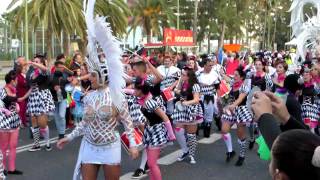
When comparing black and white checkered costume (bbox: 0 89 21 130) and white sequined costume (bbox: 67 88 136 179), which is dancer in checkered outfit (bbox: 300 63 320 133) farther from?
white sequined costume (bbox: 67 88 136 179)

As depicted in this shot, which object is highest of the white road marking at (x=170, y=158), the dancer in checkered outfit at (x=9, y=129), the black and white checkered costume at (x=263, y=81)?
the black and white checkered costume at (x=263, y=81)

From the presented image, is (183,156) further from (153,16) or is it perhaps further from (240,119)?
(153,16)

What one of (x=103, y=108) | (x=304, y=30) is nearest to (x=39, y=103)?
(x=103, y=108)

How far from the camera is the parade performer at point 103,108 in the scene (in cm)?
476

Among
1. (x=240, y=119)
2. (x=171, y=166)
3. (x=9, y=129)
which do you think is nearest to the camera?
(x=9, y=129)

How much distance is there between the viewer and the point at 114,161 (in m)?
4.83

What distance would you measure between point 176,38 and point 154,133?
17.7 meters

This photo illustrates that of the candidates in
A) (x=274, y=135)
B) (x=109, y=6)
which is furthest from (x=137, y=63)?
(x=109, y=6)

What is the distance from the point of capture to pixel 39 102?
9453mm

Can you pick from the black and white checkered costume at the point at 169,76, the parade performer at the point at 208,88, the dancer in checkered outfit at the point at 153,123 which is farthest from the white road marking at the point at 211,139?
the dancer in checkered outfit at the point at 153,123

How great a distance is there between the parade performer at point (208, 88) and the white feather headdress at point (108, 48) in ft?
20.4

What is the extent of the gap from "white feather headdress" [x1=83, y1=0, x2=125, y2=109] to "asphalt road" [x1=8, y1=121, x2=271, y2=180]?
290 cm

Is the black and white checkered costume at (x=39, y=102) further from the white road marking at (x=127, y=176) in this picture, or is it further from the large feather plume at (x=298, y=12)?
the large feather plume at (x=298, y=12)

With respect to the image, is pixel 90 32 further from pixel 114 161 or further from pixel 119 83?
pixel 114 161
